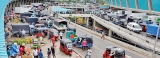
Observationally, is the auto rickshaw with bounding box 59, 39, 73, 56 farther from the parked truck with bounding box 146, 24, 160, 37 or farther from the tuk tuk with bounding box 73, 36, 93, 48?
the parked truck with bounding box 146, 24, 160, 37

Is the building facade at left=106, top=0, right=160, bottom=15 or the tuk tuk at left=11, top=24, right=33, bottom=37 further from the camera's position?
the building facade at left=106, top=0, right=160, bottom=15

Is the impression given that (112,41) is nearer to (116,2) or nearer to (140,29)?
(140,29)

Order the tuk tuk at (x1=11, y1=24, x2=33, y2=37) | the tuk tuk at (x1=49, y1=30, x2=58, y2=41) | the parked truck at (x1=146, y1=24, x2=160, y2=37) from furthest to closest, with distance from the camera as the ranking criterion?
1. the parked truck at (x1=146, y1=24, x2=160, y2=37)
2. the tuk tuk at (x1=11, y1=24, x2=33, y2=37)
3. the tuk tuk at (x1=49, y1=30, x2=58, y2=41)

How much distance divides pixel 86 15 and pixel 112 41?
32.1 meters

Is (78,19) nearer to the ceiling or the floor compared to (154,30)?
nearer to the floor

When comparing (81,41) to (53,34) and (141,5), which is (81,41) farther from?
(141,5)

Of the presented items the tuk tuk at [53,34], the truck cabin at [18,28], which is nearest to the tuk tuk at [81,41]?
the tuk tuk at [53,34]

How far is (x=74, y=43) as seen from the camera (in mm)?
26094

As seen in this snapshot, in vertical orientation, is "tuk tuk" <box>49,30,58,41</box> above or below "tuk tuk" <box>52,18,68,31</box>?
above

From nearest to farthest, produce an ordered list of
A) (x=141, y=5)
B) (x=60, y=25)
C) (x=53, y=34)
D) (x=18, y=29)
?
(x=53, y=34)
(x=18, y=29)
(x=60, y=25)
(x=141, y=5)

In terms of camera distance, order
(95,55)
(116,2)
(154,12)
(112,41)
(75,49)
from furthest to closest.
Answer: (116,2) → (154,12) → (112,41) → (75,49) → (95,55)

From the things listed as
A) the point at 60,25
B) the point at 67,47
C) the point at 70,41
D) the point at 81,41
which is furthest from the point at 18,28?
the point at 67,47

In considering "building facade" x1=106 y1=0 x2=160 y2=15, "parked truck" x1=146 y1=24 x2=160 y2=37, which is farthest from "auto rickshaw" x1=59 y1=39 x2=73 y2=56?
"building facade" x1=106 y1=0 x2=160 y2=15

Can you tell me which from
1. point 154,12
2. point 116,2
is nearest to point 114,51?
point 154,12
